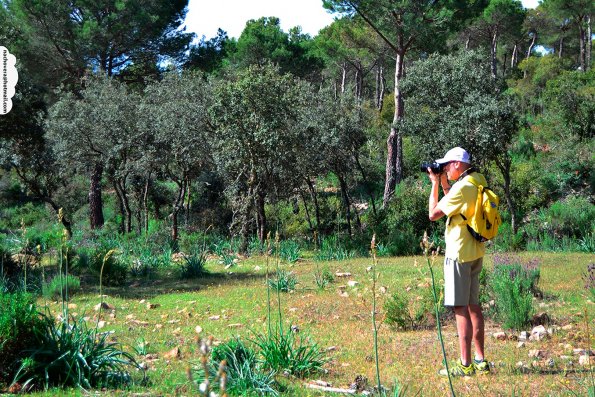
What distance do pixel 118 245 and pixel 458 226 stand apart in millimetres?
13370

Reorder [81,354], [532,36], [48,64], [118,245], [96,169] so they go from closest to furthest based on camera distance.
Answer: [81,354]
[118,245]
[96,169]
[48,64]
[532,36]

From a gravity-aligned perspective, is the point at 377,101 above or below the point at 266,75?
above

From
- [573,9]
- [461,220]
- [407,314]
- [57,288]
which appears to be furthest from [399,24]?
[573,9]

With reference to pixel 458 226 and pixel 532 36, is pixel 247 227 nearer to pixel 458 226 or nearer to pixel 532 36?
pixel 458 226

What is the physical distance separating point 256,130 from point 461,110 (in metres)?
5.27

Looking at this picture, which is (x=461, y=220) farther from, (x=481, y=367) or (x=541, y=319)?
(x=541, y=319)

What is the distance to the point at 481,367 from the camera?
514 centimetres

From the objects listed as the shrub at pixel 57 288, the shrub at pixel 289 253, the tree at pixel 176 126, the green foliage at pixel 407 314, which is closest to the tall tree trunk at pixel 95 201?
the tree at pixel 176 126

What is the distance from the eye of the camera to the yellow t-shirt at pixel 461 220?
5.09 m

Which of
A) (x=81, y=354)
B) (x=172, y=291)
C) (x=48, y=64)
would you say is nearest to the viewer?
(x=81, y=354)

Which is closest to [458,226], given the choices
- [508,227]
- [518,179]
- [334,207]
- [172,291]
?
[172,291]

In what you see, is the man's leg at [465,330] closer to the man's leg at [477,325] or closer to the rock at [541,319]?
the man's leg at [477,325]

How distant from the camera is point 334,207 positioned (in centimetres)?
2312

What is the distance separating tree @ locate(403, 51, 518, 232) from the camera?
50.8 ft
